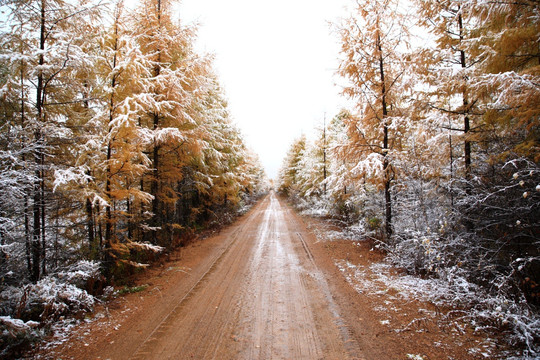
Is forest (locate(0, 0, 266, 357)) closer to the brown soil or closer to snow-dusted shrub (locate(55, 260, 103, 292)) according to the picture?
snow-dusted shrub (locate(55, 260, 103, 292))

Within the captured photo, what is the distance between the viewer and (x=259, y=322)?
472cm

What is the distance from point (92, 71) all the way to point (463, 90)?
408 inches

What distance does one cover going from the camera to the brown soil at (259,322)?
Answer: 12.7ft

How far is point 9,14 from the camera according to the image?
545 cm

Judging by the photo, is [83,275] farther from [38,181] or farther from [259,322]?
[259,322]

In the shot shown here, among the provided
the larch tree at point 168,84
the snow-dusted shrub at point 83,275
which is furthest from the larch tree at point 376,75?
the snow-dusted shrub at point 83,275

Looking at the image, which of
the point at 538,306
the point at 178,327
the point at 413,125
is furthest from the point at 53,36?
the point at 538,306

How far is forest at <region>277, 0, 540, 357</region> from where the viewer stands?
167 inches

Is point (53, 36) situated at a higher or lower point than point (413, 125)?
higher

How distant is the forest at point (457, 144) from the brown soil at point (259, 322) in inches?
48.4

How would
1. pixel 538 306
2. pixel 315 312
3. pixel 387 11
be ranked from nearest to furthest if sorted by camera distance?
1. pixel 538 306
2. pixel 315 312
3. pixel 387 11

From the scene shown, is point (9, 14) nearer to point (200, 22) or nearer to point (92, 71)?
point (92, 71)

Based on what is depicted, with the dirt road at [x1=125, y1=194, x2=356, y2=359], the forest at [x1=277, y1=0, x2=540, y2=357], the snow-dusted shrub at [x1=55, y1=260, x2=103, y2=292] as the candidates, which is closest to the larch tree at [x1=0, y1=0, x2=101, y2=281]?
the snow-dusted shrub at [x1=55, y1=260, x2=103, y2=292]

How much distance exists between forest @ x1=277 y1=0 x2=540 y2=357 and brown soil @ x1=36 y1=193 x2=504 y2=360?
123 centimetres
